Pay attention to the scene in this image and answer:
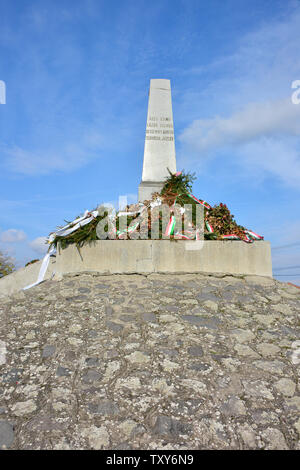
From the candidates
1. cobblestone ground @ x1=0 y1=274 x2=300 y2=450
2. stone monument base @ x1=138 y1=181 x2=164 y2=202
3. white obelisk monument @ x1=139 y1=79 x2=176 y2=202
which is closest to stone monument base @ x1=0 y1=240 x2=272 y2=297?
cobblestone ground @ x1=0 y1=274 x2=300 y2=450

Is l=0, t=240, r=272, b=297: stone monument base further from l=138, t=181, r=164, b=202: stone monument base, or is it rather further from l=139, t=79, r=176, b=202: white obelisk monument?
l=139, t=79, r=176, b=202: white obelisk monument

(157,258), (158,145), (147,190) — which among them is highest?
(158,145)

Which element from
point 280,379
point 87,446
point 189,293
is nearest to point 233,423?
point 280,379

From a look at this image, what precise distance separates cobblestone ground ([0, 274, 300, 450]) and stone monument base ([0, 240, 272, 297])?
2.22ft

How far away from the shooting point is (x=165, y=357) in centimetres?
387

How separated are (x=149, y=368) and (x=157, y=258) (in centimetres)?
299

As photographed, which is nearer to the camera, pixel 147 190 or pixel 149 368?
pixel 149 368

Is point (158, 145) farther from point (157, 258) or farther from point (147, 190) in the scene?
point (157, 258)

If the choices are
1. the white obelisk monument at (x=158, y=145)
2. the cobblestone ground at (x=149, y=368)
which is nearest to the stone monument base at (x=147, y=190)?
Answer: the white obelisk monument at (x=158, y=145)

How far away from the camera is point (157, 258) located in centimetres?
651

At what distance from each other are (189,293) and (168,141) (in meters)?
5.16

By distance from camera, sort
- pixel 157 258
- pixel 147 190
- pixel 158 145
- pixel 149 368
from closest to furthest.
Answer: pixel 149 368, pixel 157 258, pixel 147 190, pixel 158 145

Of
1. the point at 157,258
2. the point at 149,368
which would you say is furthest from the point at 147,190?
the point at 149,368
